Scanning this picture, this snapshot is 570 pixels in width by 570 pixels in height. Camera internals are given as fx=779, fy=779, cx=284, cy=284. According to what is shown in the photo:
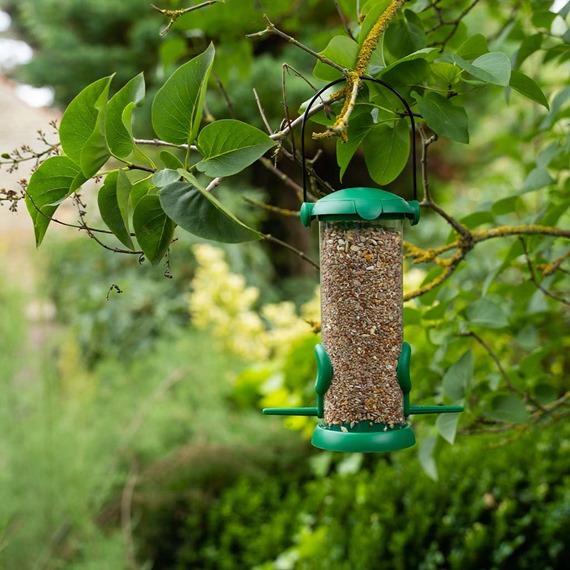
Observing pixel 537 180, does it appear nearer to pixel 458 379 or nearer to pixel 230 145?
pixel 458 379

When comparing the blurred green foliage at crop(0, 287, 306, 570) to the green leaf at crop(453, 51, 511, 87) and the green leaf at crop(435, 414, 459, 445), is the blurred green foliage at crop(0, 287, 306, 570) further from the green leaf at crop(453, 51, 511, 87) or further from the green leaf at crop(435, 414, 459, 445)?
the green leaf at crop(453, 51, 511, 87)

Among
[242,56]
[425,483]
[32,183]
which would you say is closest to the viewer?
[32,183]

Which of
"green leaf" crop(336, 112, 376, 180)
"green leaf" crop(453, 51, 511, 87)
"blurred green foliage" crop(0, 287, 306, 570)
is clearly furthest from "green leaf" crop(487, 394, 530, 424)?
"blurred green foliage" crop(0, 287, 306, 570)

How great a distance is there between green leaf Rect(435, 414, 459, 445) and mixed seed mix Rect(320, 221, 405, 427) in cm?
8

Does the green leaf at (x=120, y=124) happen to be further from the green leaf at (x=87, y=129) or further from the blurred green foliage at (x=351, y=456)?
the blurred green foliage at (x=351, y=456)

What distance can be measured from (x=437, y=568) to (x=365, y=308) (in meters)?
1.60

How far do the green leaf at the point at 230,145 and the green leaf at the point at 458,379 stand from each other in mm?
665

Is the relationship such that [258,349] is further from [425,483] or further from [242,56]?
[242,56]

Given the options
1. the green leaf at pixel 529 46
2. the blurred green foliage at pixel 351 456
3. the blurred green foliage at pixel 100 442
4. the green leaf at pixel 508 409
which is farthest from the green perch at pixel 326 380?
the blurred green foliage at pixel 100 442

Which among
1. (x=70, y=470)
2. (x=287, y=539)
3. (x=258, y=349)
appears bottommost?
(x=287, y=539)

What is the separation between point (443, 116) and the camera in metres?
0.95

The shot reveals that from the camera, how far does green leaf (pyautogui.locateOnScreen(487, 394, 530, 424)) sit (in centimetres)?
138

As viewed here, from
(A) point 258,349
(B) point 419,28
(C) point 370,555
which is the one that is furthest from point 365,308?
(A) point 258,349

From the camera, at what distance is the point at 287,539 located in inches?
124
